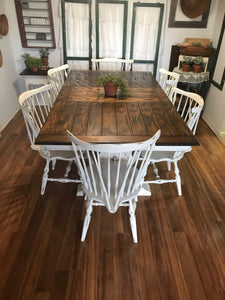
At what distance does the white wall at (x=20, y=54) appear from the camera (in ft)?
11.0

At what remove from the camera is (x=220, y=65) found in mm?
3303

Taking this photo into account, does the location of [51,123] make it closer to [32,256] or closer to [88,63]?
[32,256]

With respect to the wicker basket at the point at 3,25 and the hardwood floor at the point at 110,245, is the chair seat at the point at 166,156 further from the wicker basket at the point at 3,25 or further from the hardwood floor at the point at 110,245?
the wicker basket at the point at 3,25

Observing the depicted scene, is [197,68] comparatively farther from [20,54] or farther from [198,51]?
[20,54]

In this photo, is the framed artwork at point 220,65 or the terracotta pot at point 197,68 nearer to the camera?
the framed artwork at point 220,65

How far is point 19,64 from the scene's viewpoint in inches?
153

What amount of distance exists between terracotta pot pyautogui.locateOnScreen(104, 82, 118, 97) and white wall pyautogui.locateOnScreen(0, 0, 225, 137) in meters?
1.82

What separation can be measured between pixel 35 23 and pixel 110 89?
2245 millimetres

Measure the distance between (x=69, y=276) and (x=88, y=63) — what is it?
340 centimetres

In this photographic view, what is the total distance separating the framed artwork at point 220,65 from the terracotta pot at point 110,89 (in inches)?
73.3

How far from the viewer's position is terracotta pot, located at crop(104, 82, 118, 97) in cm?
226

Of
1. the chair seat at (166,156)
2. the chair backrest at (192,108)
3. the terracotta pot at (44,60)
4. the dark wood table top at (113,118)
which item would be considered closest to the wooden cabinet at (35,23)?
the terracotta pot at (44,60)

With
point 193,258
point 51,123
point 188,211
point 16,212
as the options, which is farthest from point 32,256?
point 188,211

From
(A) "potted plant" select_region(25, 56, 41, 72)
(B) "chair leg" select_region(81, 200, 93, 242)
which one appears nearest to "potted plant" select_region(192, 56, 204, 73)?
(A) "potted plant" select_region(25, 56, 41, 72)
